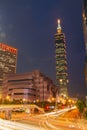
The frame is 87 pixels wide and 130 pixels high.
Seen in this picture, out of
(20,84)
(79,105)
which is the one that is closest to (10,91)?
(20,84)

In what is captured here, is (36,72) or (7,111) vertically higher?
(36,72)

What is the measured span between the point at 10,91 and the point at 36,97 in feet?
85.5

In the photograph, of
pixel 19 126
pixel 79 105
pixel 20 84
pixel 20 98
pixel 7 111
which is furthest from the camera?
pixel 20 84

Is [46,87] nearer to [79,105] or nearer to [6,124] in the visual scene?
[79,105]

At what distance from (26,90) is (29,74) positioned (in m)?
19.7

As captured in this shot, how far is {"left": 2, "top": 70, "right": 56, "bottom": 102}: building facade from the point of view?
178438 millimetres

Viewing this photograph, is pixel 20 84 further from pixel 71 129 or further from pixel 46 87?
pixel 71 129

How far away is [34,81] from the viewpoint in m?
194

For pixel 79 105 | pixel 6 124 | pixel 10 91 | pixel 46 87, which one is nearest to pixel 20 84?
pixel 10 91

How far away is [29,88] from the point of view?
18125 cm

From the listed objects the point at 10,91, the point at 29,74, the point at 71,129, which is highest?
the point at 29,74

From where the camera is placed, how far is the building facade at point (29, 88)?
17844 cm

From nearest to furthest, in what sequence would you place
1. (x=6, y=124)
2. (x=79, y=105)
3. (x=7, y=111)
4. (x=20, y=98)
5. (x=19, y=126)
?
(x=19, y=126) < (x=6, y=124) < (x=7, y=111) < (x=79, y=105) < (x=20, y=98)

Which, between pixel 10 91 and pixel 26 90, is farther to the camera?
pixel 10 91
